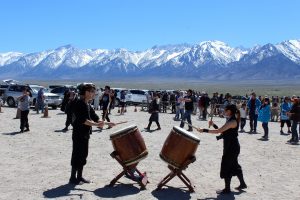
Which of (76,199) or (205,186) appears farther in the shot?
(205,186)

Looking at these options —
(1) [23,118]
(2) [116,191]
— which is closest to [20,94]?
(1) [23,118]

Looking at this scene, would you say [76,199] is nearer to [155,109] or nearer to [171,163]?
A: [171,163]

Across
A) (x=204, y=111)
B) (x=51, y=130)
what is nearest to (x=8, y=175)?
(x=51, y=130)

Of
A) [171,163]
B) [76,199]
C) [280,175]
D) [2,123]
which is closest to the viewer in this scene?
[76,199]

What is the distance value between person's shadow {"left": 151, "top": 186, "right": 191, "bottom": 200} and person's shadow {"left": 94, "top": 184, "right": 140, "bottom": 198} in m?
0.39

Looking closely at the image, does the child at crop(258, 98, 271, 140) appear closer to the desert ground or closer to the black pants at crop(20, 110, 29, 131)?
the desert ground

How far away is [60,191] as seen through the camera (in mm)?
9508

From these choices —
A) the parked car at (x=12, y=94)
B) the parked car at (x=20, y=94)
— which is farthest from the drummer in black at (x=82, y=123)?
the parked car at (x=12, y=94)

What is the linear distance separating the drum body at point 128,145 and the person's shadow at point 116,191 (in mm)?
464

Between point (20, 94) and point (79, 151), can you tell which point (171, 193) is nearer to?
point (79, 151)

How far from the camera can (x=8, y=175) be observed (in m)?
10.8

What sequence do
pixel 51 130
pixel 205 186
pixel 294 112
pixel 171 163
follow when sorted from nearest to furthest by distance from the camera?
pixel 171 163, pixel 205 186, pixel 294 112, pixel 51 130

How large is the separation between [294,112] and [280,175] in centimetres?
700

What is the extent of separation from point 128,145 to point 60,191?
1429mm
